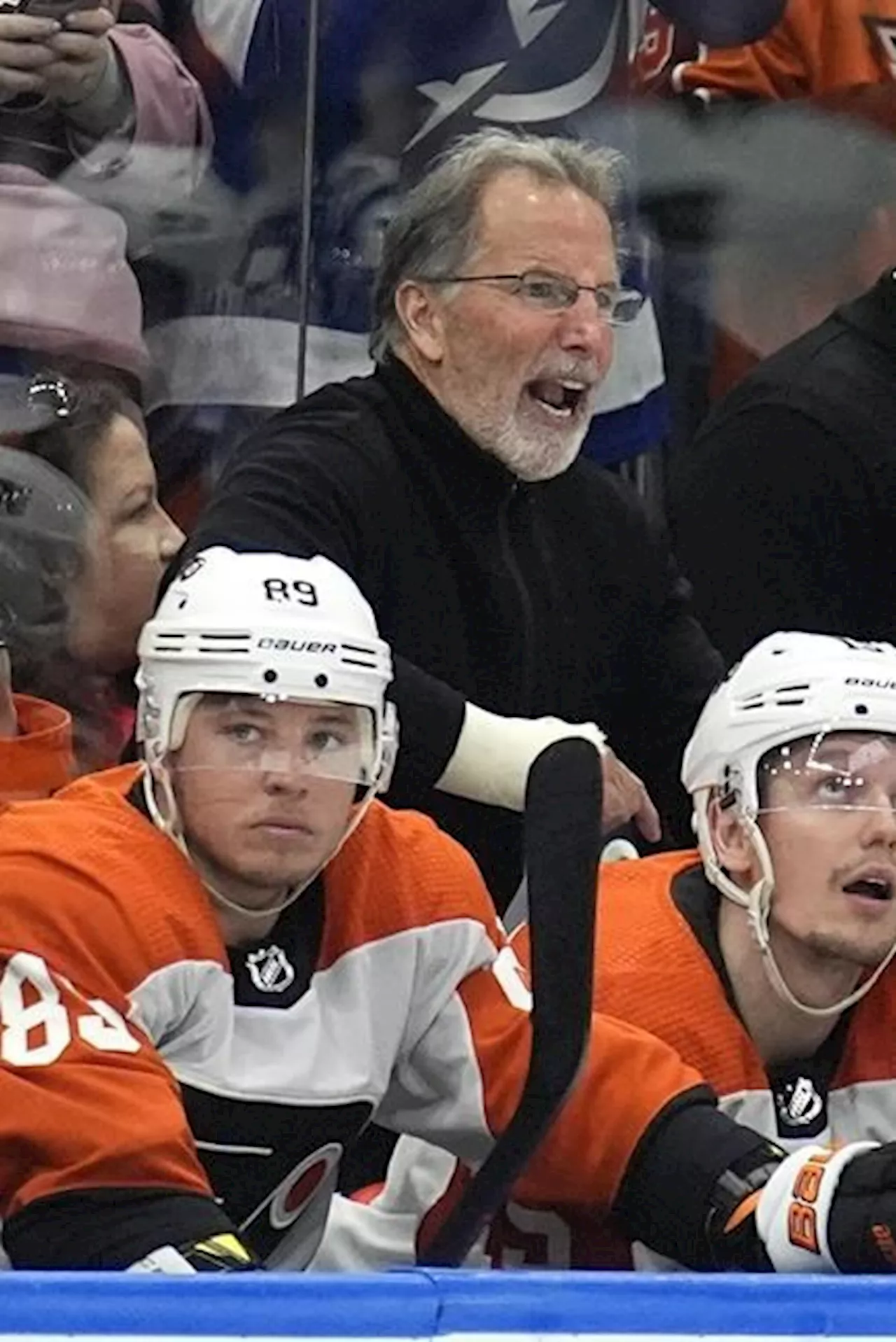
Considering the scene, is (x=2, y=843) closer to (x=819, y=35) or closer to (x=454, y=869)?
(x=454, y=869)

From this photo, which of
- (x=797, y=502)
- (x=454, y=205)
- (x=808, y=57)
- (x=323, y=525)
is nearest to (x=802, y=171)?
(x=808, y=57)

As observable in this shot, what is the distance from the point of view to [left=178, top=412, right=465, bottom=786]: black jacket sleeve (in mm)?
2990

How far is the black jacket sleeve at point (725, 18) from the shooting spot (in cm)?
361

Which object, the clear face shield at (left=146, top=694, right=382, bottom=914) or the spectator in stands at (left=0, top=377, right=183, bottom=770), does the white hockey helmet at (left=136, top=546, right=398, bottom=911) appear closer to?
the clear face shield at (left=146, top=694, right=382, bottom=914)

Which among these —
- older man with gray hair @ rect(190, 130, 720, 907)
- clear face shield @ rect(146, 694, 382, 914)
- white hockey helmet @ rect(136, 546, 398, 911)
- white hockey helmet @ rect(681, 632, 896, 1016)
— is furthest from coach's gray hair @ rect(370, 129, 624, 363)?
clear face shield @ rect(146, 694, 382, 914)

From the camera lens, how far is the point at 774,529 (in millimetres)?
3400

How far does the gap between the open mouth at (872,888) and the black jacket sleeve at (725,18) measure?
1.19 metres

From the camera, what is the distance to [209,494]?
11.1 ft

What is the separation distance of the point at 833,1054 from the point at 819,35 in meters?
1.29

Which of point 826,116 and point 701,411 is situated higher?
point 826,116

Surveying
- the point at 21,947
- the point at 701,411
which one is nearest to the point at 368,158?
the point at 701,411

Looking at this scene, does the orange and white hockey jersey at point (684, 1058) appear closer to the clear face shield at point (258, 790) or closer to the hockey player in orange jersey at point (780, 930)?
the hockey player in orange jersey at point (780, 930)

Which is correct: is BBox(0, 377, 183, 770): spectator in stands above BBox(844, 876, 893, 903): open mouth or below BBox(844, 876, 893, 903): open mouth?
below

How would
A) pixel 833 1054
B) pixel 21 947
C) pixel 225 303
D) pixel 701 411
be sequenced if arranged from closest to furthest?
pixel 21 947
pixel 833 1054
pixel 225 303
pixel 701 411
